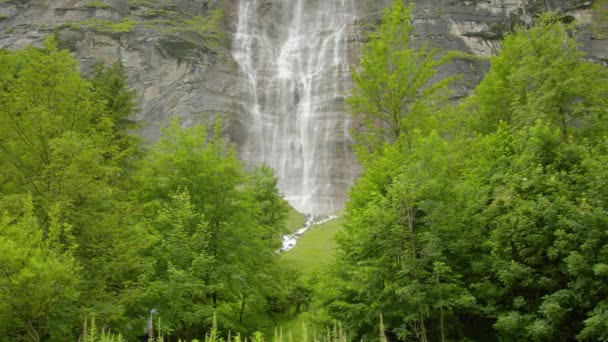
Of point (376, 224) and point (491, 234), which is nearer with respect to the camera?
point (376, 224)

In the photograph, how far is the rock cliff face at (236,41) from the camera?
7869cm

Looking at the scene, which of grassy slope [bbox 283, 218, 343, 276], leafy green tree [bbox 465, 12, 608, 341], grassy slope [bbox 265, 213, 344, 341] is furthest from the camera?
grassy slope [bbox 283, 218, 343, 276]

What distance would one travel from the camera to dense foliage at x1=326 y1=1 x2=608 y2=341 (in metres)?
13.9

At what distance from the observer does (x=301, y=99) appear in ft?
273

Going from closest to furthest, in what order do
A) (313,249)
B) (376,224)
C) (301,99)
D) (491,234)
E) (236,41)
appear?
(376,224) → (491,234) → (313,249) → (301,99) → (236,41)

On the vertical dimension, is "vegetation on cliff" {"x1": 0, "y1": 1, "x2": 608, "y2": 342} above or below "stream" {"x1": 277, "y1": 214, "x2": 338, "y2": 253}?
below

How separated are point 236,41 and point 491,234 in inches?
3343

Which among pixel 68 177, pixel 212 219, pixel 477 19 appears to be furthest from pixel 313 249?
pixel 477 19

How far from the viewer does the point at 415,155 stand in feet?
57.2

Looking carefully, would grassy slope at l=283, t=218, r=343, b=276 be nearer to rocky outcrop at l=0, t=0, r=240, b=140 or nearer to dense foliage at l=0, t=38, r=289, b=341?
dense foliage at l=0, t=38, r=289, b=341

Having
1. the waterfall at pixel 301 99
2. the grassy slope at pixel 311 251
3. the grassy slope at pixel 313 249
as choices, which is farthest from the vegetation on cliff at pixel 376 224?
the waterfall at pixel 301 99

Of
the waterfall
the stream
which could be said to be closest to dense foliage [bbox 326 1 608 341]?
the stream

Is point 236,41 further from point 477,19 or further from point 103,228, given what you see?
point 103,228

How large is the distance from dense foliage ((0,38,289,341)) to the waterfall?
157 ft
